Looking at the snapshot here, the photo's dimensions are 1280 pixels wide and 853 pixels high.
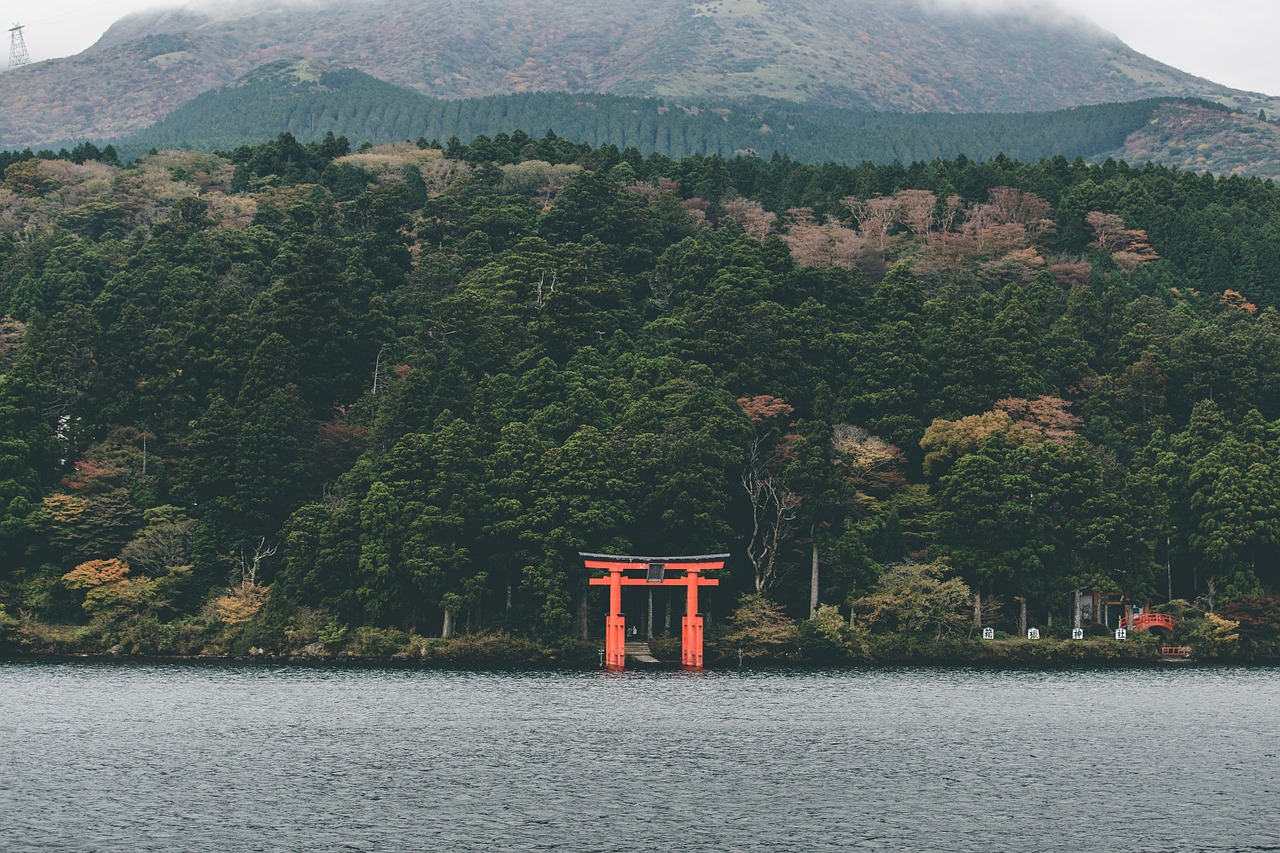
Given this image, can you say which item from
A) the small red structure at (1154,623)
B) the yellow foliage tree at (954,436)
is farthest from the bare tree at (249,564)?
the small red structure at (1154,623)

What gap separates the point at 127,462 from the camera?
78.7m

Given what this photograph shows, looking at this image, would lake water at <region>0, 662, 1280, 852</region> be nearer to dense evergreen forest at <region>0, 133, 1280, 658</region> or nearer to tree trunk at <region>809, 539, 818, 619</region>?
dense evergreen forest at <region>0, 133, 1280, 658</region>

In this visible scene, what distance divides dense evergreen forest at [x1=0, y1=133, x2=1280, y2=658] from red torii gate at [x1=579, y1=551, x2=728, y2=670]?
141 centimetres

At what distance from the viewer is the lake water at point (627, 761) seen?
3647cm

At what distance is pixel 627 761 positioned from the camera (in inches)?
1777

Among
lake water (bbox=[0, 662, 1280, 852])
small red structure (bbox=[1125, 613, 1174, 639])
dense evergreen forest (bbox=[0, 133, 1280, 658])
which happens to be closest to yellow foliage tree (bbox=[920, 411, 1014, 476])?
dense evergreen forest (bbox=[0, 133, 1280, 658])

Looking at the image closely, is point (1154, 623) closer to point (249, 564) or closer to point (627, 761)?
point (627, 761)

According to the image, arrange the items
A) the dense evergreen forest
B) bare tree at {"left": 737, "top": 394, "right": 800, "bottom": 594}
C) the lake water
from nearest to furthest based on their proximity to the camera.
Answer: the lake water, the dense evergreen forest, bare tree at {"left": 737, "top": 394, "right": 800, "bottom": 594}

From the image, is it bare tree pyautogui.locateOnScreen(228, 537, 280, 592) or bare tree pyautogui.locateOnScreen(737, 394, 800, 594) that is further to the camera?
bare tree pyautogui.locateOnScreen(737, 394, 800, 594)

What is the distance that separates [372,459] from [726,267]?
28.6 m

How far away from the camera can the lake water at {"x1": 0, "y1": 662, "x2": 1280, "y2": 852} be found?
36.5m

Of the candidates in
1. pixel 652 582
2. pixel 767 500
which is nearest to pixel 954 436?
pixel 767 500

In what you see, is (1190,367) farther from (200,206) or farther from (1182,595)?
(200,206)

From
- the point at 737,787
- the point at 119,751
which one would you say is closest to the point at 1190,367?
the point at 737,787
